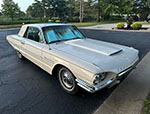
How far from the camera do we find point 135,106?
6.48ft

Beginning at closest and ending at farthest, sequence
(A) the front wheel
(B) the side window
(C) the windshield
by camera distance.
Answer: (A) the front wheel, (C) the windshield, (B) the side window

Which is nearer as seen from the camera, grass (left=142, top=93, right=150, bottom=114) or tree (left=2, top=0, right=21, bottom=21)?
grass (left=142, top=93, right=150, bottom=114)

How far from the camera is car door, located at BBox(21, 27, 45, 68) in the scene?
9.13 ft

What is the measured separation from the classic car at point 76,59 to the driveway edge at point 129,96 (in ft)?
1.56

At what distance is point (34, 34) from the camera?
323 cm

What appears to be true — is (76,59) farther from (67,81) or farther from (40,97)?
(40,97)

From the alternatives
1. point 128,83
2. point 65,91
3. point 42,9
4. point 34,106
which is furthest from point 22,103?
point 42,9

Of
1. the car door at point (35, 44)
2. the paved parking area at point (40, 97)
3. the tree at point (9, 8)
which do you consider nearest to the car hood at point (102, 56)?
the car door at point (35, 44)

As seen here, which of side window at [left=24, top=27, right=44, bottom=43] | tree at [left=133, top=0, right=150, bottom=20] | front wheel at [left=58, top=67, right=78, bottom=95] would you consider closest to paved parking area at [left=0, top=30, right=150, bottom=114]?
front wheel at [left=58, top=67, right=78, bottom=95]

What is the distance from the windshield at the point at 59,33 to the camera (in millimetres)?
2768

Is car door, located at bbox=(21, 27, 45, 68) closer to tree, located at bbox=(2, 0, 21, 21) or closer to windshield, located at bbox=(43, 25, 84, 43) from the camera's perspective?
windshield, located at bbox=(43, 25, 84, 43)

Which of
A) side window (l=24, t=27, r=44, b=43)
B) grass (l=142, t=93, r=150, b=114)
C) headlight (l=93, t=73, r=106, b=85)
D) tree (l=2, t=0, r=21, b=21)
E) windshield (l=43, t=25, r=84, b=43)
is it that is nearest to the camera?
headlight (l=93, t=73, r=106, b=85)

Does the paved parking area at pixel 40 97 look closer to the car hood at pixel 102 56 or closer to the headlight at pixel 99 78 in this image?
the headlight at pixel 99 78

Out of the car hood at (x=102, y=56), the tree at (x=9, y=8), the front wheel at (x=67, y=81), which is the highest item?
the tree at (x=9, y=8)
